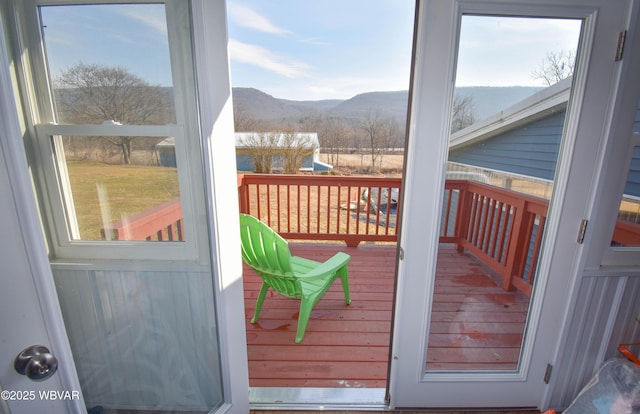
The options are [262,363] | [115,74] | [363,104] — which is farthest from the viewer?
[363,104]

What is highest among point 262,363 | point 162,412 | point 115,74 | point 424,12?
point 424,12

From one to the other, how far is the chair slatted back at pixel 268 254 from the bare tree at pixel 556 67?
61.8 inches

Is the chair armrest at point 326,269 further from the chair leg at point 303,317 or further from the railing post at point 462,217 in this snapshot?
the railing post at point 462,217

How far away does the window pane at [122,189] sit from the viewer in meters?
0.89

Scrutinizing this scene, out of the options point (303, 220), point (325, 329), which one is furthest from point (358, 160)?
point (325, 329)

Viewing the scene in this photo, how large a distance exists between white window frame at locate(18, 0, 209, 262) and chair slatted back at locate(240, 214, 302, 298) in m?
0.73

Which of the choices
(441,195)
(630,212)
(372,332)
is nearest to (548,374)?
(630,212)

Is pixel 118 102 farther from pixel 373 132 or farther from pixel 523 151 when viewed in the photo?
pixel 373 132

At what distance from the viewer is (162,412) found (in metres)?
1.21

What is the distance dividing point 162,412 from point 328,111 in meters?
4.18

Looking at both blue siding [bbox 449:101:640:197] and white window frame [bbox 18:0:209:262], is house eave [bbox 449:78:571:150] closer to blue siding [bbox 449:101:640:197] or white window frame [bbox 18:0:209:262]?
blue siding [bbox 449:101:640:197]

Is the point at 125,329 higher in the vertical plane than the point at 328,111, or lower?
lower

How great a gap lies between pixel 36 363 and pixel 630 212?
2172 millimetres

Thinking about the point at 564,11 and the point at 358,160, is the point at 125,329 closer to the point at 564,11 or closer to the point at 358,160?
the point at 564,11
